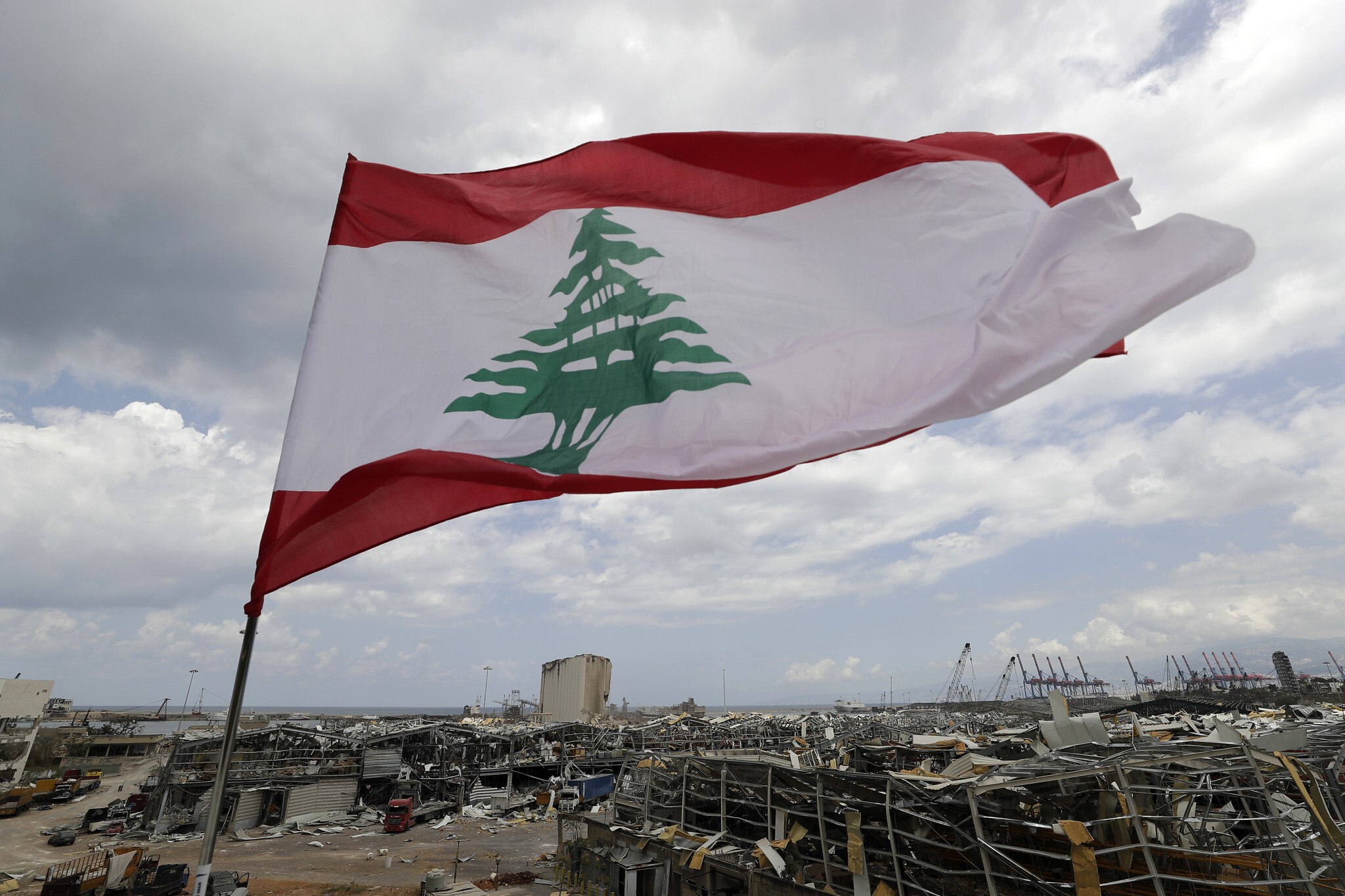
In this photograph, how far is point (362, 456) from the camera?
6.48 m

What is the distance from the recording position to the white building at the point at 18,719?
1981 inches

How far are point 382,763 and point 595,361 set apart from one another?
3993cm

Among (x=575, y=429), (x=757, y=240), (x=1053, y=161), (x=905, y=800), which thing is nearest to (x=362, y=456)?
(x=575, y=429)

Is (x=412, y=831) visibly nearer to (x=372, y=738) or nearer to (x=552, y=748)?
(x=372, y=738)

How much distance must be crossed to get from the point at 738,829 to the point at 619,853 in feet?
11.7

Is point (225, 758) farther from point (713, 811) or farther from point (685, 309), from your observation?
point (713, 811)

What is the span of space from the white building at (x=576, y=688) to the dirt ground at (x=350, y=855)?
136 feet

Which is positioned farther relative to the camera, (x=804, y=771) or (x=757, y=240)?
(x=804, y=771)

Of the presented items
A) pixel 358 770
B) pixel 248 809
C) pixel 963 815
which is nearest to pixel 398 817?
pixel 358 770

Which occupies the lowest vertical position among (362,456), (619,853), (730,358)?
(619,853)

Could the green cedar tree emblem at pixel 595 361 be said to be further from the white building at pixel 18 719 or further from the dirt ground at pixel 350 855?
the white building at pixel 18 719

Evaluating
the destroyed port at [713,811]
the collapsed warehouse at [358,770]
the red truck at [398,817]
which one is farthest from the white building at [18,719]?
the red truck at [398,817]

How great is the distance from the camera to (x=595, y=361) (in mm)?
7312

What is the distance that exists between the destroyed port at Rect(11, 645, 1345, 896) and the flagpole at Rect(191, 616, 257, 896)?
0.28 m
